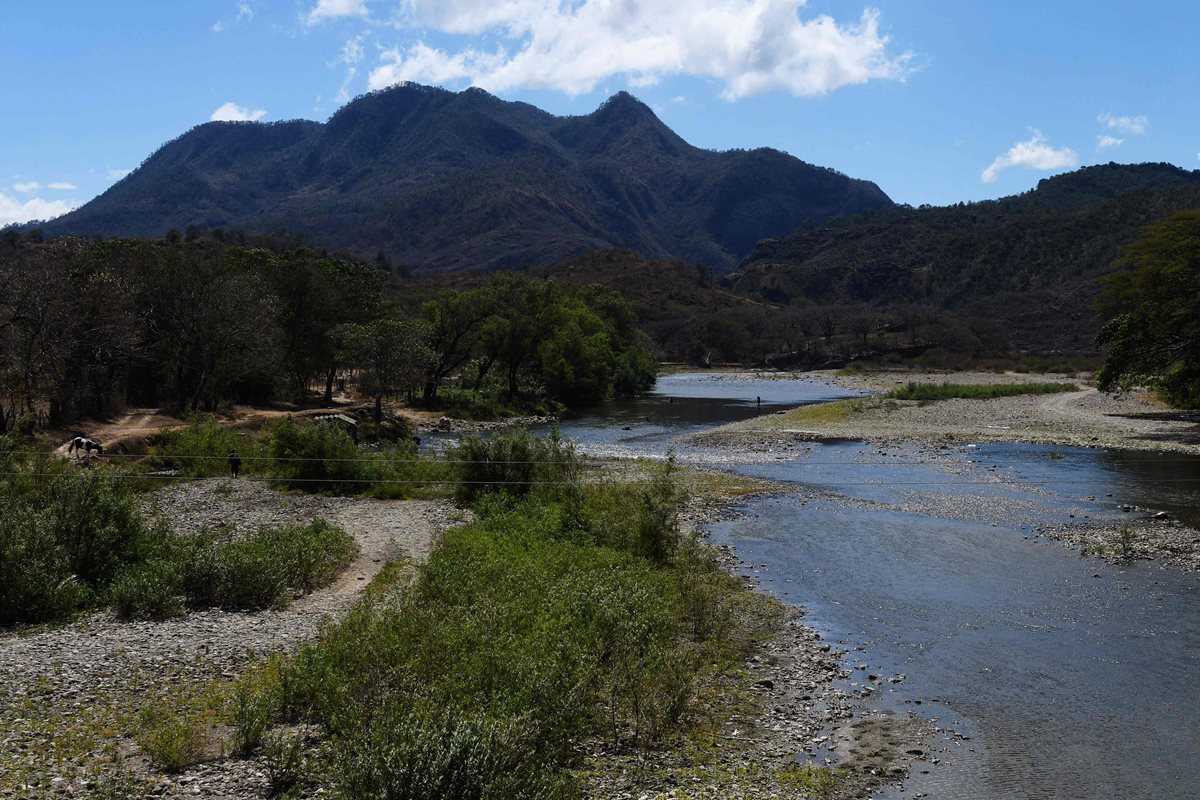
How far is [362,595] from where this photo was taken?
18.7 meters

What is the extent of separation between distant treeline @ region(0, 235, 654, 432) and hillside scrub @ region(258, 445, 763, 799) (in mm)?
29928

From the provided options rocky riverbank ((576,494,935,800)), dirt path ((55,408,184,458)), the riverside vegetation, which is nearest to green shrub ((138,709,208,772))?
the riverside vegetation

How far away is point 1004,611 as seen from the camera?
19250mm

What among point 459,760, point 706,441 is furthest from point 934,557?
point 706,441

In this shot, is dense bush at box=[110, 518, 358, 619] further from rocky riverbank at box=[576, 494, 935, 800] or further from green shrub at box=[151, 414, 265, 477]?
green shrub at box=[151, 414, 265, 477]

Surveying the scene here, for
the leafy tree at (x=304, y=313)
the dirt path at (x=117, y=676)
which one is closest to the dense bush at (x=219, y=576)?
the dirt path at (x=117, y=676)

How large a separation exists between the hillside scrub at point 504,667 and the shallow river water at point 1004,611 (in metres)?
3.52

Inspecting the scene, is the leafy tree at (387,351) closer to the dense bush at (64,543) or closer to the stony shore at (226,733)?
the dense bush at (64,543)

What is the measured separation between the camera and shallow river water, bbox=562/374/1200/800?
491 inches

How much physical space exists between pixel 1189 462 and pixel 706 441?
24.3m

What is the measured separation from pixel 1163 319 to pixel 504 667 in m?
54.2

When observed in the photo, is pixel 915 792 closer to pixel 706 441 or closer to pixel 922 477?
pixel 922 477

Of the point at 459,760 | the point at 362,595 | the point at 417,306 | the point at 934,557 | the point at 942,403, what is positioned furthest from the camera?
the point at 417,306

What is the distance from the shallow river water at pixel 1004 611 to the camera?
491 inches
